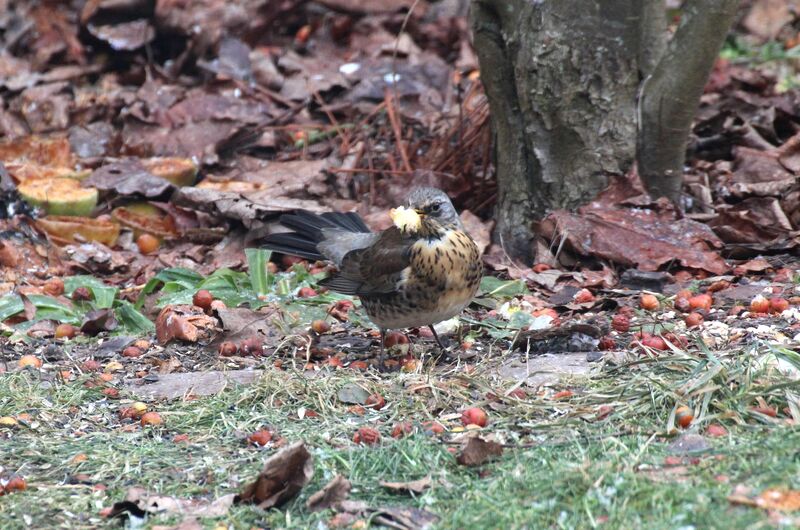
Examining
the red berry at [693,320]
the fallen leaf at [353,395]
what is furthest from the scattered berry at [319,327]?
the red berry at [693,320]

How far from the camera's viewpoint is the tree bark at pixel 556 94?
654cm

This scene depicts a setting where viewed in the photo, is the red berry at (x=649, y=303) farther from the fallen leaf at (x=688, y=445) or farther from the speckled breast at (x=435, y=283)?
the fallen leaf at (x=688, y=445)

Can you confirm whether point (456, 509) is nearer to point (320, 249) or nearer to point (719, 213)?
point (320, 249)

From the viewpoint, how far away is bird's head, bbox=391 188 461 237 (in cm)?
568

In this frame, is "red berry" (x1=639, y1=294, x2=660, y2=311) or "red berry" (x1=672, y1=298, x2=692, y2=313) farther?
"red berry" (x1=639, y1=294, x2=660, y2=311)

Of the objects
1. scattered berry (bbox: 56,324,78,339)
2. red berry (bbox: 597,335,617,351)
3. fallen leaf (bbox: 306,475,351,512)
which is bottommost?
scattered berry (bbox: 56,324,78,339)

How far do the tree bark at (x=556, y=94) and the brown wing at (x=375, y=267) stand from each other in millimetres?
1220

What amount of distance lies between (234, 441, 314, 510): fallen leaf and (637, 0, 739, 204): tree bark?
144 inches

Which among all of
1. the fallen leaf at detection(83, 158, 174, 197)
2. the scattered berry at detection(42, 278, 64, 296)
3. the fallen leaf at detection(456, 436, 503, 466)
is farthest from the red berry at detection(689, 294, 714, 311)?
the fallen leaf at detection(83, 158, 174, 197)

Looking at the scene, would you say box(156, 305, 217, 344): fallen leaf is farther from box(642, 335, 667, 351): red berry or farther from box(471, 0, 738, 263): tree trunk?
box(642, 335, 667, 351): red berry

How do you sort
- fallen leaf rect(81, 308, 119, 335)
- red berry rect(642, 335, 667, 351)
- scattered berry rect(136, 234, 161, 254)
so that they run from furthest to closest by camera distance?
1. scattered berry rect(136, 234, 161, 254)
2. fallen leaf rect(81, 308, 119, 335)
3. red berry rect(642, 335, 667, 351)

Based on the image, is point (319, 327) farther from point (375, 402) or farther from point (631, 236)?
point (631, 236)

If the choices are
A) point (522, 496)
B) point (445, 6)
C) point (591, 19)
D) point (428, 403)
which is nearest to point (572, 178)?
point (591, 19)

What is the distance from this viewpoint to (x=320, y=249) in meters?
6.48
